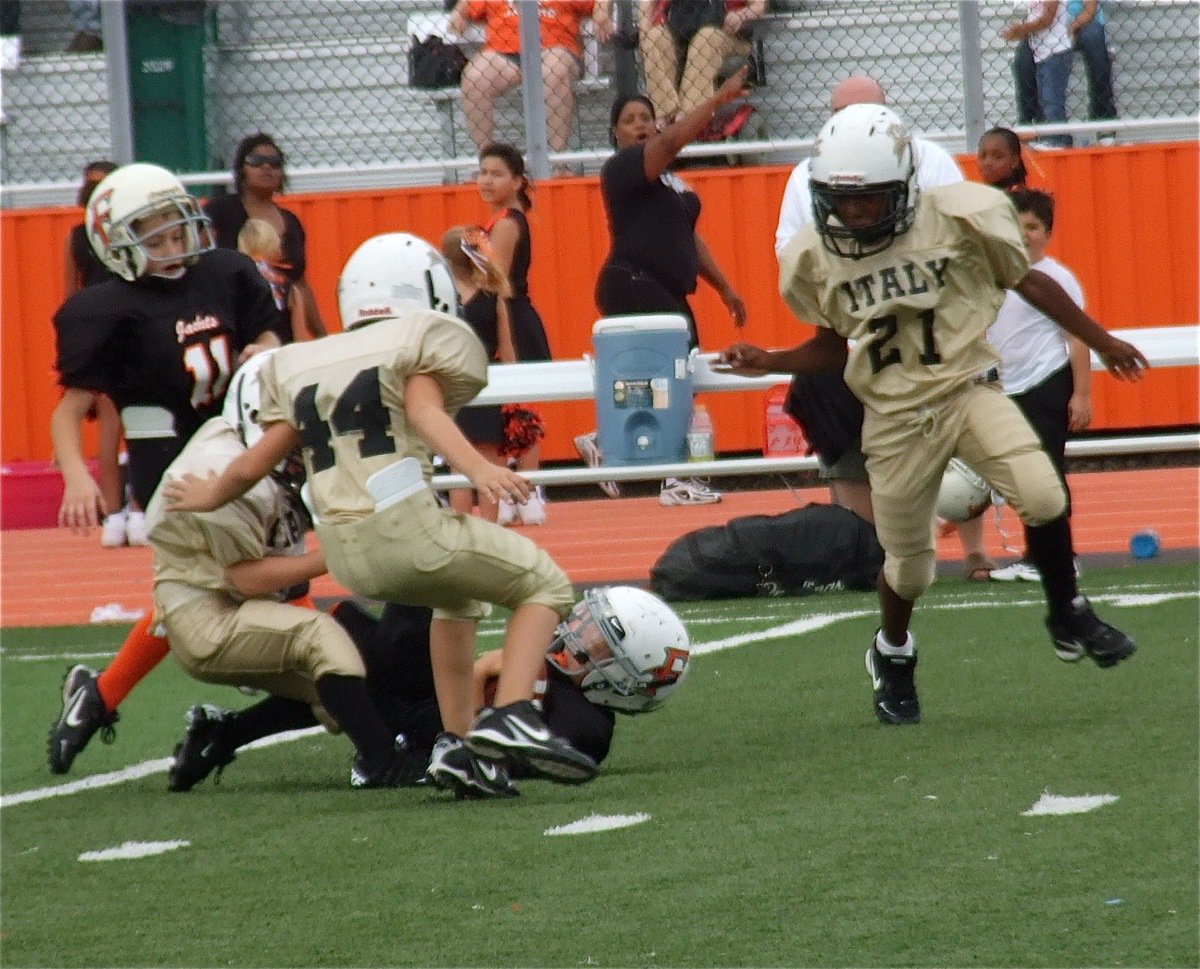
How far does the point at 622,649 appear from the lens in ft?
16.7

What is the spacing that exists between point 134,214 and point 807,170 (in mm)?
1965

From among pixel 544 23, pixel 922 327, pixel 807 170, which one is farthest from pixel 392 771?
pixel 544 23

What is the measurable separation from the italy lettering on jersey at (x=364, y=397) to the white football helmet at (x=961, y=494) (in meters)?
3.53

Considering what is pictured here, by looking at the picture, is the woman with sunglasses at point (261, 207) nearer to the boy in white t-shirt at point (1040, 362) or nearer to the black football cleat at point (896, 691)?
the boy in white t-shirt at point (1040, 362)

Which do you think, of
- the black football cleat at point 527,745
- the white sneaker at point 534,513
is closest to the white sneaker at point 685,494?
the white sneaker at point 534,513

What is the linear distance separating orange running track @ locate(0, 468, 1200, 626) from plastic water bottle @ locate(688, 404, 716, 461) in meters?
0.52

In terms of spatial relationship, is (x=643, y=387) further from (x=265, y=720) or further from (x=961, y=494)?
(x=265, y=720)

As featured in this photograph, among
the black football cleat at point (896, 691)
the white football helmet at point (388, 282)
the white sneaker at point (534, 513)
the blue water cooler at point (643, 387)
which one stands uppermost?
the white football helmet at point (388, 282)

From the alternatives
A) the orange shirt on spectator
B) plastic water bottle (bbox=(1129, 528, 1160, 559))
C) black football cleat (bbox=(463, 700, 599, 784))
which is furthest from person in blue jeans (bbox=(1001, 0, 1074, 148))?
black football cleat (bbox=(463, 700, 599, 784))

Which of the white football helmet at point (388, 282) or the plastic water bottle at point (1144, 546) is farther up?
the white football helmet at point (388, 282)

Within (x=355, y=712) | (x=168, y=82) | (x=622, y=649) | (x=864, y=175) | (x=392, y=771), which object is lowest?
(x=392, y=771)

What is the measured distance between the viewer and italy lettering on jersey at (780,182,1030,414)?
16.9ft

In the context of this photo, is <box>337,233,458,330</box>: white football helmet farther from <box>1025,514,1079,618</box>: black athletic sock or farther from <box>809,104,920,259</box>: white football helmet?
<box>1025,514,1079,618</box>: black athletic sock

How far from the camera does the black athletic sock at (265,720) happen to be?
5355mm
